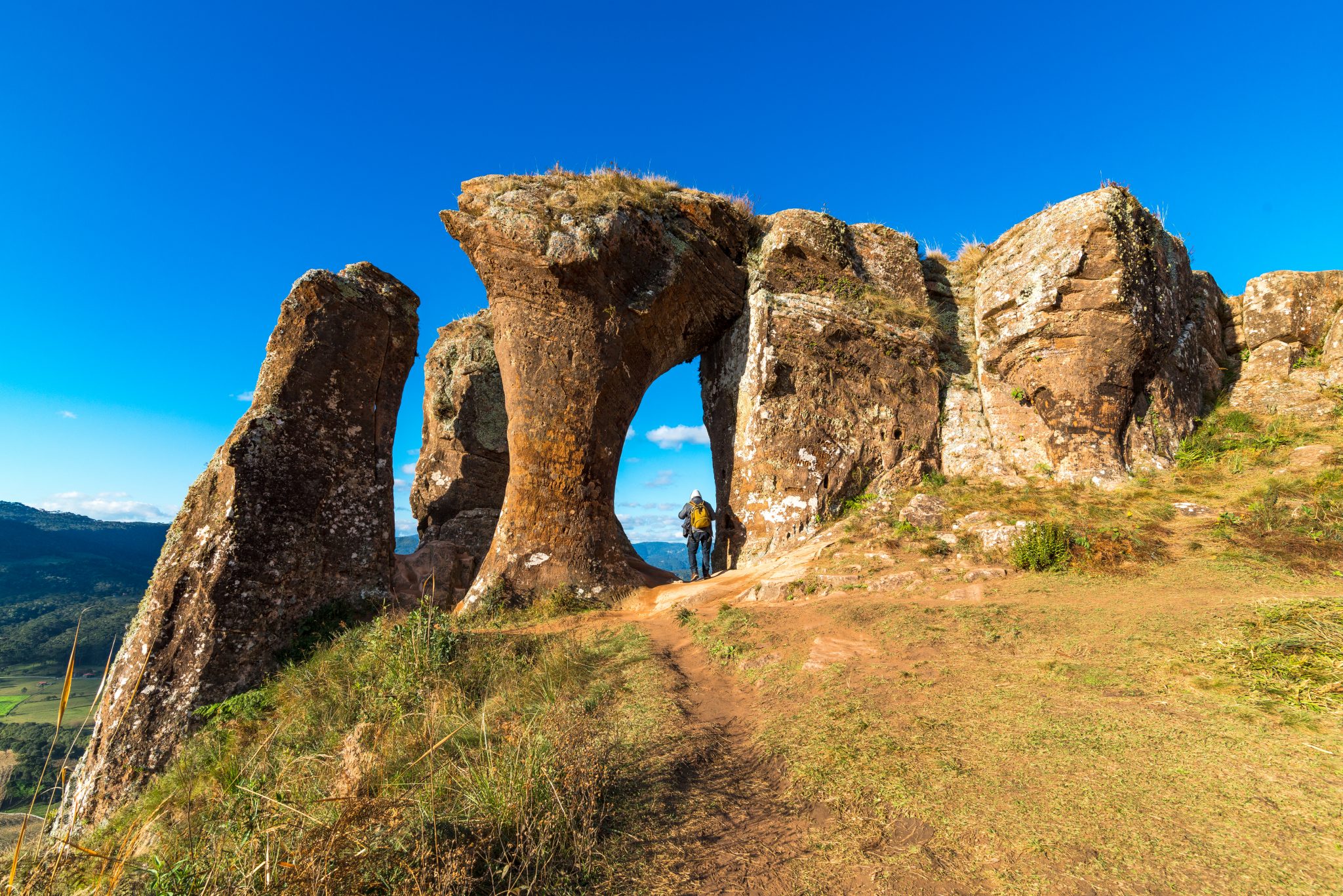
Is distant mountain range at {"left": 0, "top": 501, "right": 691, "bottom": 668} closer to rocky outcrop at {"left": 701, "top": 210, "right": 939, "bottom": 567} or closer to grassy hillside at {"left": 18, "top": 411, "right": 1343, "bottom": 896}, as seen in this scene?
rocky outcrop at {"left": 701, "top": 210, "right": 939, "bottom": 567}

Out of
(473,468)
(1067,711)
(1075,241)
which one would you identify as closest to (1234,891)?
(1067,711)

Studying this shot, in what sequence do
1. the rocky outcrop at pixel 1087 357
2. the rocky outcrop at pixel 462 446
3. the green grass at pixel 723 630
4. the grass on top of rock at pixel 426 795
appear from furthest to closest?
the rocky outcrop at pixel 462 446 < the rocky outcrop at pixel 1087 357 < the green grass at pixel 723 630 < the grass on top of rock at pixel 426 795

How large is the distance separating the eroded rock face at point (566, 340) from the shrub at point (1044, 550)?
20.4 feet

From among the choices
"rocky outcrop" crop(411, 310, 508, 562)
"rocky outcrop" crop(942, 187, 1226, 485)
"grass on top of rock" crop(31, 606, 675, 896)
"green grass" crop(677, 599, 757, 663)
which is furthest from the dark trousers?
"rocky outcrop" crop(411, 310, 508, 562)

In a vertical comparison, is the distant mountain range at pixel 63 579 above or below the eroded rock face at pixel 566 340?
below

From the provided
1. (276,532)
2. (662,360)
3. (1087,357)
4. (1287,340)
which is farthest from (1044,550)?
(276,532)

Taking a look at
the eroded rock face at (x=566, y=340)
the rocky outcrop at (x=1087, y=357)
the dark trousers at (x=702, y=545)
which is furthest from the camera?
the dark trousers at (x=702, y=545)

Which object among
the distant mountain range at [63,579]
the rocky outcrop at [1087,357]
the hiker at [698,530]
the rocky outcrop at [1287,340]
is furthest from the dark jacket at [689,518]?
the distant mountain range at [63,579]

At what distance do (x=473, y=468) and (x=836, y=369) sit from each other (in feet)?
31.5

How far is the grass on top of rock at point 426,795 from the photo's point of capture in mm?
2393

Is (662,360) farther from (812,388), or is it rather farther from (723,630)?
(723,630)

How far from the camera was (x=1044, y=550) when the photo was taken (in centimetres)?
710

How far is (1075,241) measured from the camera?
1057 centimetres

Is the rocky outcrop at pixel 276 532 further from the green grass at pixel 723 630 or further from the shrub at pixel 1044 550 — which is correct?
the shrub at pixel 1044 550
